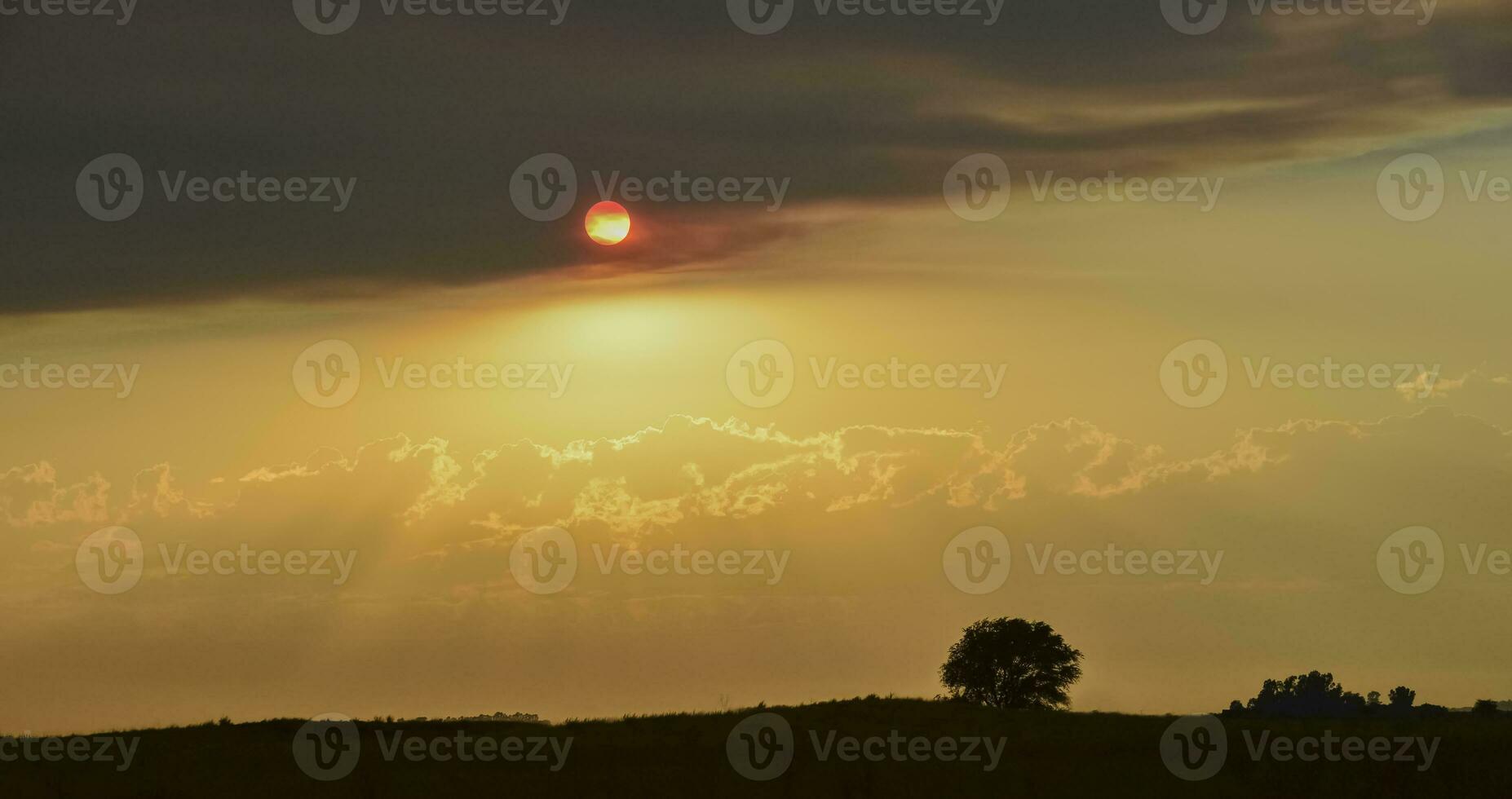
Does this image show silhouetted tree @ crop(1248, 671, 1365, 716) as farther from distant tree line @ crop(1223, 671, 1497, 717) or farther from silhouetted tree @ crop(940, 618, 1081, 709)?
silhouetted tree @ crop(940, 618, 1081, 709)

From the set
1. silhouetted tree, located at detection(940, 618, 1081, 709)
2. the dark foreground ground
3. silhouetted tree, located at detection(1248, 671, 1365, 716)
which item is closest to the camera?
the dark foreground ground

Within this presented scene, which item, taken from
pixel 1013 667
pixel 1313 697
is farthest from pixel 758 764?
pixel 1313 697

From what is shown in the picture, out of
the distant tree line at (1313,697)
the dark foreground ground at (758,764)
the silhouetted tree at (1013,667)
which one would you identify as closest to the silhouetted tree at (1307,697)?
the distant tree line at (1313,697)

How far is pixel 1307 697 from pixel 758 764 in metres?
117

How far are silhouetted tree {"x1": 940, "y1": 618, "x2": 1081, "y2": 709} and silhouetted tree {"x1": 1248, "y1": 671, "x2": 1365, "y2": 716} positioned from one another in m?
44.6

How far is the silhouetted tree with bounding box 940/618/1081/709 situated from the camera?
11062 centimetres

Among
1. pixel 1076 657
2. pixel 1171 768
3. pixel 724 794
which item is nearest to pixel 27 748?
pixel 724 794

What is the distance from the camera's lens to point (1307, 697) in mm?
154750

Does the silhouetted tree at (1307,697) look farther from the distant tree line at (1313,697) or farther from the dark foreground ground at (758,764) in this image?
the dark foreground ground at (758,764)

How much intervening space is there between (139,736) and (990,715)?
37.8 metres

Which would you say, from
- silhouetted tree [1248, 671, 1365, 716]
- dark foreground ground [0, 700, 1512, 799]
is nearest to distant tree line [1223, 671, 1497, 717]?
silhouetted tree [1248, 671, 1365, 716]

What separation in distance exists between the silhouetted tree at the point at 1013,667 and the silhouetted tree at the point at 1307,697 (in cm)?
4464

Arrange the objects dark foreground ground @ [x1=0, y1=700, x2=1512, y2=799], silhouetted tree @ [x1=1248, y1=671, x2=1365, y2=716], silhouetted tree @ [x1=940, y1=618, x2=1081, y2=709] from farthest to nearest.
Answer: silhouetted tree @ [x1=1248, y1=671, x2=1365, y2=716]
silhouetted tree @ [x1=940, y1=618, x2=1081, y2=709]
dark foreground ground @ [x1=0, y1=700, x2=1512, y2=799]

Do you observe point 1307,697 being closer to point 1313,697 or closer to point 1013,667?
point 1313,697
